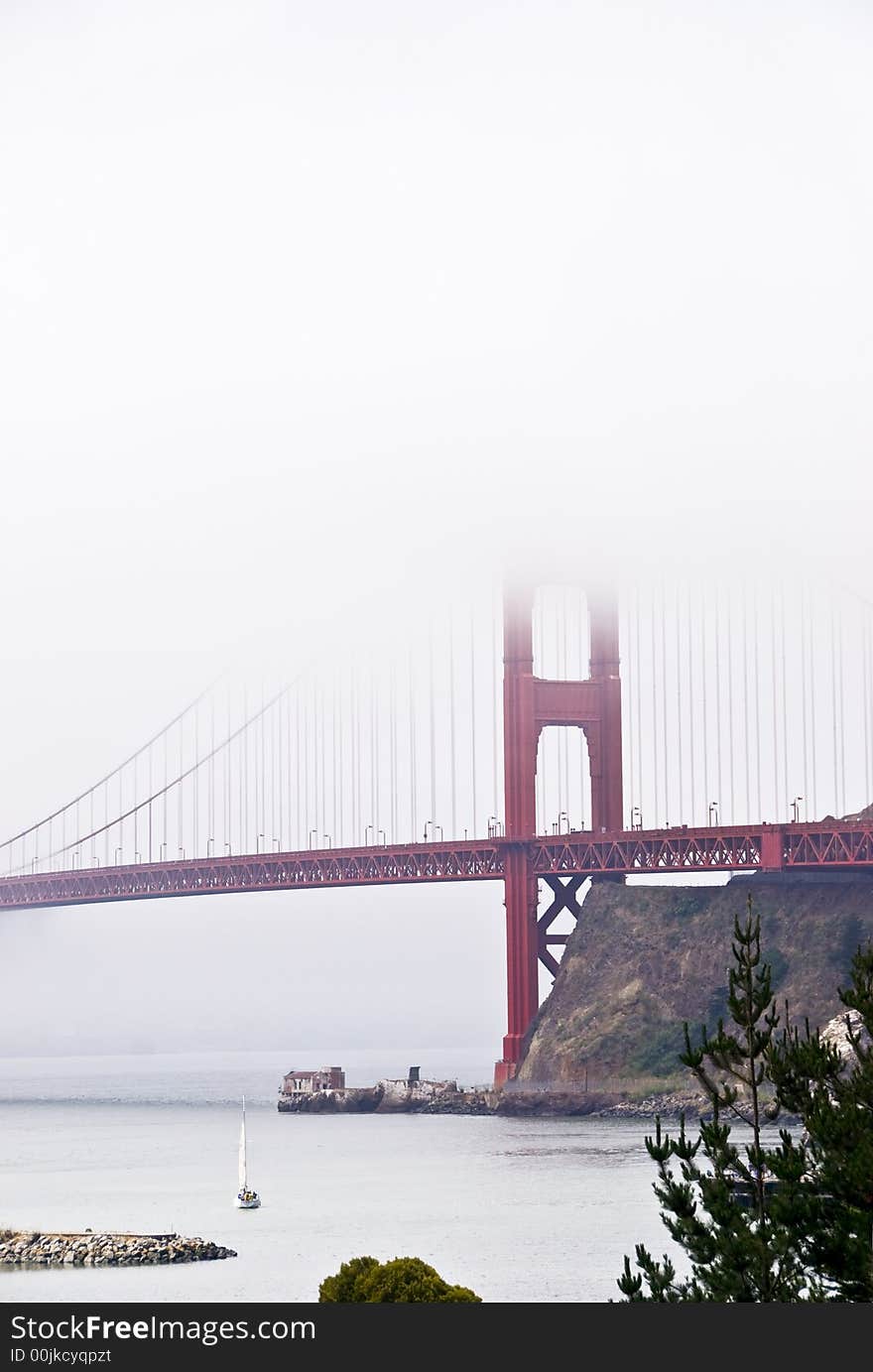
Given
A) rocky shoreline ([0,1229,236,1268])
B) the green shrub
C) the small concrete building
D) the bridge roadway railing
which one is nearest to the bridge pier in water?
the bridge roadway railing

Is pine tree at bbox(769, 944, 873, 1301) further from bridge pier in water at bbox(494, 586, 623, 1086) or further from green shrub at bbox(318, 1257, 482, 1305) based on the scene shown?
bridge pier in water at bbox(494, 586, 623, 1086)

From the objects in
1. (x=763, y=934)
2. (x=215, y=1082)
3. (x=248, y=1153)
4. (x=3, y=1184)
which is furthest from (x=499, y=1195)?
(x=215, y=1082)

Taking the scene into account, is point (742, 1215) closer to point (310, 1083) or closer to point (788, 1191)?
point (788, 1191)

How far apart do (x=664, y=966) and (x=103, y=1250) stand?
47571 mm

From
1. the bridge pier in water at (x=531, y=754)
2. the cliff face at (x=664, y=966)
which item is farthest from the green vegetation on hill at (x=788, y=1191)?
the bridge pier in water at (x=531, y=754)

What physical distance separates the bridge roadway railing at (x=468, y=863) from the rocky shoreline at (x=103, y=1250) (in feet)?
132

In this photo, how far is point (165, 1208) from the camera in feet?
172

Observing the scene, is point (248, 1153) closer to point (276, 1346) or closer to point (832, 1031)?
point (832, 1031)

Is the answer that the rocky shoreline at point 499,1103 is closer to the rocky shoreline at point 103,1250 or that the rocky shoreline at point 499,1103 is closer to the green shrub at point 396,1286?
the rocky shoreline at point 103,1250

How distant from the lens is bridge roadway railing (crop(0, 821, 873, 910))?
265 ft

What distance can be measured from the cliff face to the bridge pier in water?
50.6 inches

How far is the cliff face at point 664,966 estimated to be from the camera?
3312 inches

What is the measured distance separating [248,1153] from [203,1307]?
58.1m

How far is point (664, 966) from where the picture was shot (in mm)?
87688
